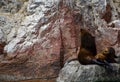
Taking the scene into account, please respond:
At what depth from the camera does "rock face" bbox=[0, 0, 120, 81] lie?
5023mm

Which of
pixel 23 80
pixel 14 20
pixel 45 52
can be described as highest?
pixel 14 20

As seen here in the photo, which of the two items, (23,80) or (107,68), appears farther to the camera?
(23,80)

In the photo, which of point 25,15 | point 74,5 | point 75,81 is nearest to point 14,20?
point 25,15

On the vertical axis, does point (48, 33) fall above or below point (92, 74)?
above

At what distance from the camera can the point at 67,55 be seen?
→ 16.9ft

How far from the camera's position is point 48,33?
5285mm

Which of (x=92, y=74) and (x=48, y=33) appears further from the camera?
(x=48, y=33)

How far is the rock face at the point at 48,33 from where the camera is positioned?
5.02 m

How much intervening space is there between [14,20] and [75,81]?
2314 millimetres

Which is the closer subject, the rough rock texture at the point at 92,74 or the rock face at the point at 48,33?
the rough rock texture at the point at 92,74

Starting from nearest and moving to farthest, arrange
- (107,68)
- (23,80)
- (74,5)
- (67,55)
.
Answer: (107,68)
(23,80)
(67,55)
(74,5)

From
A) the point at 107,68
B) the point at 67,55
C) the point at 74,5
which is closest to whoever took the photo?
the point at 107,68

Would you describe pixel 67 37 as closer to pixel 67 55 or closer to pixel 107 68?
pixel 67 55

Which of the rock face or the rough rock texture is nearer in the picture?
the rough rock texture
